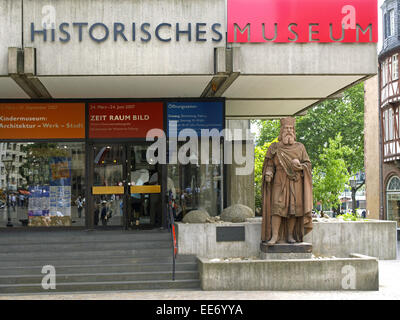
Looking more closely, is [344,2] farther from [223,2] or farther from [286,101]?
[286,101]

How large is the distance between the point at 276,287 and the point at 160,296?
7.26 feet

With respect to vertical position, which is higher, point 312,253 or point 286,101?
point 286,101

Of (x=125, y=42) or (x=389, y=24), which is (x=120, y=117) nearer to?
(x=125, y=42)

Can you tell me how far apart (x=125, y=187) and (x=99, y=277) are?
11.8 ft

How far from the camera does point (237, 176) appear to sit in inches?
637

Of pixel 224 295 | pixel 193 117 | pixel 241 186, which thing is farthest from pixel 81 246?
pixel 241 186

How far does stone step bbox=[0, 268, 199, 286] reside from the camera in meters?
11.0

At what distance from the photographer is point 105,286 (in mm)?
10875

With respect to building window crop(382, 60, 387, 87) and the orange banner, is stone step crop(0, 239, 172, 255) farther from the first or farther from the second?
building window crop(382, 60, 387, 87)

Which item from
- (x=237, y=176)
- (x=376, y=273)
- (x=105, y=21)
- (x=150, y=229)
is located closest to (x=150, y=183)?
(x=150, y=229)

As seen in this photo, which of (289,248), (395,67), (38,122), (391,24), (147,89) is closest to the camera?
(289,248)

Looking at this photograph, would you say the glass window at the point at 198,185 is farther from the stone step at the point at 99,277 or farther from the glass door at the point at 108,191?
the stone step at the point at 99,277

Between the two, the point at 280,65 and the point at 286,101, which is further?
the point at 286,101

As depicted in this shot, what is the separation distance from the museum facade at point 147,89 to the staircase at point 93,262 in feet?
4.10
